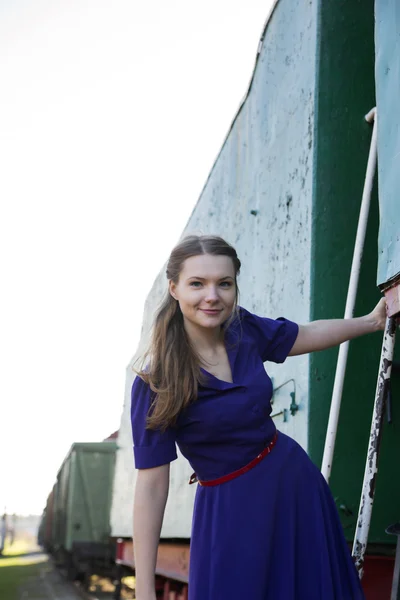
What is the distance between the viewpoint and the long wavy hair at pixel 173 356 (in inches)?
80.7

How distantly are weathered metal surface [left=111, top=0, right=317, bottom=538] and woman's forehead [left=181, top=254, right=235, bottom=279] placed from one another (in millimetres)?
488

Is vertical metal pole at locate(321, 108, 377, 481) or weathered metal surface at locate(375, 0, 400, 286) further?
vertical metal pole at locate(321, 108, 377, 481)

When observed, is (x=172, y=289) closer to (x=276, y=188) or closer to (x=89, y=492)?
(x=276, y=188)

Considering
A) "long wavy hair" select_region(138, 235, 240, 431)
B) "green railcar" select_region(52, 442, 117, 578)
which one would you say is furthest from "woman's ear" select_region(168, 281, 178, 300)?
"green railcar" select_region(52, 442, 117, 578)

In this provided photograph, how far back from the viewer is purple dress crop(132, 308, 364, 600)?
1.96 metres

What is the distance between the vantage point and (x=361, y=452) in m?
2.91

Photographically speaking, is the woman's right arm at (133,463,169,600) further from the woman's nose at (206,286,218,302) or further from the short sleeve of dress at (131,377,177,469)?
the woman's nose at (206,286,218,302)

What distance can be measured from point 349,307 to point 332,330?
45 cm

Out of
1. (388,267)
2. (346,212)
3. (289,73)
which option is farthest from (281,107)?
(388,267)

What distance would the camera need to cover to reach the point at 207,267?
2.18 metres

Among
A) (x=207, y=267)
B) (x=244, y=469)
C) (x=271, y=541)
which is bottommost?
(x=271, y=541)

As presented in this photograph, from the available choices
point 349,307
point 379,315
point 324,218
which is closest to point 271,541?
point 379,315

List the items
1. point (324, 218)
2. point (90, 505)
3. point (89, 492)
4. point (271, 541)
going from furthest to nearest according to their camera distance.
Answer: point (89, 492) < point (90, 505) < point (324, 218) < point (271, 541)

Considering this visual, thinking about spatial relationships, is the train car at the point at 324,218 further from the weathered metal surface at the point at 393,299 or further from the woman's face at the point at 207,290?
the woman's face at the point at 207,290
